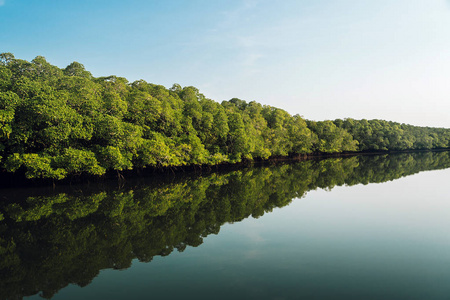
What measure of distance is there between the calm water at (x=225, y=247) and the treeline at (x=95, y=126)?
16.2 feet

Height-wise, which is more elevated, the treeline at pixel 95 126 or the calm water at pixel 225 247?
the treeline at pixel 95 126

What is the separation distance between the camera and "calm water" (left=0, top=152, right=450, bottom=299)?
25.5 feet

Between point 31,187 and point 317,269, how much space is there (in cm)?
2747

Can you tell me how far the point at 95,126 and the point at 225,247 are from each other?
2107 cm

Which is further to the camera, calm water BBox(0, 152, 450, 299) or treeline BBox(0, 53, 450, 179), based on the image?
treeline BBox(0, 53, 450, 179)

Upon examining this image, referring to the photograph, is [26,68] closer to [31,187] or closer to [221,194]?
[31,187]

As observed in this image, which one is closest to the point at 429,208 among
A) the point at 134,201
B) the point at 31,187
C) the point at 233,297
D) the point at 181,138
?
the point at 233,297

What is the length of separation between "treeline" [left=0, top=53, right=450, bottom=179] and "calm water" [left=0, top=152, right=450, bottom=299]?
4926 mm

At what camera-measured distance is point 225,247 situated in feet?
36.9

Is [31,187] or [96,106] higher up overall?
[96,106]

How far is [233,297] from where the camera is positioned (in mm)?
7258

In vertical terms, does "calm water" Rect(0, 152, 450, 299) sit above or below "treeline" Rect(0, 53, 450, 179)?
below

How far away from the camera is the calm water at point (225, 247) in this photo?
7.77m

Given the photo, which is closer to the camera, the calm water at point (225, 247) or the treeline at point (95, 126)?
the calm water at point (225, 247)
